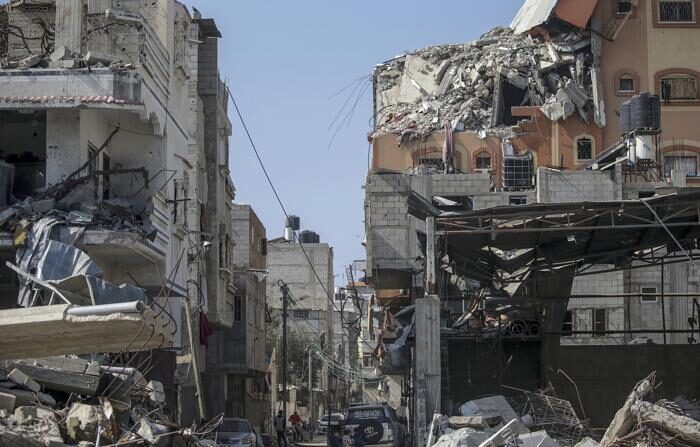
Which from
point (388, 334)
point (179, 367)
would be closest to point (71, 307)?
point (179, 367)

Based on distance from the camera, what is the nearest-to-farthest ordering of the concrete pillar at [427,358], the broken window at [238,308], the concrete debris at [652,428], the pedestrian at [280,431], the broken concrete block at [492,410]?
the concrete debris at [652,428] < the broken concrete block at [492,410] < the concrete pillar at [427,358] < the broken window at [238,308] < the pedestrian at [280,431]

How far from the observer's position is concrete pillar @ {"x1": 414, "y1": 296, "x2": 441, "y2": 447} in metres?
23.9

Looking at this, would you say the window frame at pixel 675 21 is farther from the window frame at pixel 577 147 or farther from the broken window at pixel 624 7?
the window frame at pixel 577 147

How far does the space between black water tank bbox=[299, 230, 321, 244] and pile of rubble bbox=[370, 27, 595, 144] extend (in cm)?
3565

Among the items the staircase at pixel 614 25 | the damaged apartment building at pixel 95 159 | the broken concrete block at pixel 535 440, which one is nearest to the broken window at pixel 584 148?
the staircase at pixel 614 25

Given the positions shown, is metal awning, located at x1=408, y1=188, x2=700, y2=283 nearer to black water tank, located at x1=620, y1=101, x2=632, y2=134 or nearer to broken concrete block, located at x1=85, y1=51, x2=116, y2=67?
broken concrete block, located at x1=85, y1=51, x2=116, y2=67

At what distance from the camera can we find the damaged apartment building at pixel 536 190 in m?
26.8

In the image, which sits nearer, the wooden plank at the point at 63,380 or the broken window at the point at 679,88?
the wooden plank at the point at 63,380

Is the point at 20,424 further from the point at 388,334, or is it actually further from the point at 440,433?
the point at 388,334

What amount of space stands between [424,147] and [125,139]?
33676mm

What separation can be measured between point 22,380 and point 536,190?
3432 centimetres

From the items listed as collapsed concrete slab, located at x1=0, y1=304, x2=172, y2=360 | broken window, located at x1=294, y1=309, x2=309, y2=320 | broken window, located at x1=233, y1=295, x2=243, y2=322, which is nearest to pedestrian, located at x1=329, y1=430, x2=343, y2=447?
Result: broken window, located at x1=233, y1=295, x2=243, y2=322

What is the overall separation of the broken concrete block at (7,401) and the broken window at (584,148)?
44.8 meters

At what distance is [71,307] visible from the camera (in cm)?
1355
